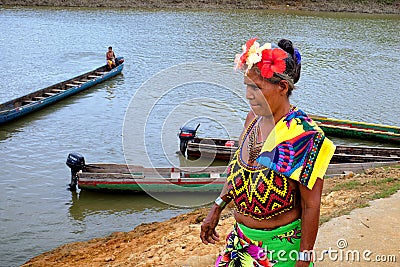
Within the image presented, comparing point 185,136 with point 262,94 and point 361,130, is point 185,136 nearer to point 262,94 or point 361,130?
point 361,130

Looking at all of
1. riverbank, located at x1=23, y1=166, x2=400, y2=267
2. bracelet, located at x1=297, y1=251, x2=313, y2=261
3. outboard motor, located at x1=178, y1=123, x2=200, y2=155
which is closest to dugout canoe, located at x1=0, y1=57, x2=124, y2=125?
outboard motor, located at x1=178, y1=123, x2=200, y2=155

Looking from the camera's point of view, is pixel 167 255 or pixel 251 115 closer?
pixel 251 115

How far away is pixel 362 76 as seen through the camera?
69.6 ft

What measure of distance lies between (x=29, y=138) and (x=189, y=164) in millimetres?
4192

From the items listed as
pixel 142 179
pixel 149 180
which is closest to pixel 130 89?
pixel 142 179

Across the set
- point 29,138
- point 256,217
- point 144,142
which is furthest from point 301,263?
point 29,138

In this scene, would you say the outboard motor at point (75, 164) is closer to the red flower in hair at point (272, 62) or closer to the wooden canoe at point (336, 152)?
the wooden canoe at point (336, 152)

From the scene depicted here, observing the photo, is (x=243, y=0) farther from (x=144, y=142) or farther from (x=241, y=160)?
(x=241, y=160)

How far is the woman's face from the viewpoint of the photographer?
107 inches

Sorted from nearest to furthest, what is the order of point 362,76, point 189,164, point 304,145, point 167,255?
point 304,145
point 167,255
point 189,164
point 362,76

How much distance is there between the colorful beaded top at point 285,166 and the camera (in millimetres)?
2605

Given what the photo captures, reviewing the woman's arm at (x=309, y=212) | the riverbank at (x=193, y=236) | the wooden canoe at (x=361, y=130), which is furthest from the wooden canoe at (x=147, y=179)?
the woman's arm at (x=309, y=212)

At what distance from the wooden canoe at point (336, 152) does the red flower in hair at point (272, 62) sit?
8.82m

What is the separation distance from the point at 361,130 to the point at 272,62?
11.6 metres
